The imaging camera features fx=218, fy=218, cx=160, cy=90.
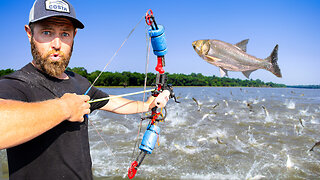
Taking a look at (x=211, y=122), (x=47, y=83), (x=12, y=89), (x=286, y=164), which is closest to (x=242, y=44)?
(x=47, y=83)

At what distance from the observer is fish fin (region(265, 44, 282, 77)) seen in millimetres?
2262

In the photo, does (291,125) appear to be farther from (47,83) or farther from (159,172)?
(47,83)

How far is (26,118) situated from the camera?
1.25 m

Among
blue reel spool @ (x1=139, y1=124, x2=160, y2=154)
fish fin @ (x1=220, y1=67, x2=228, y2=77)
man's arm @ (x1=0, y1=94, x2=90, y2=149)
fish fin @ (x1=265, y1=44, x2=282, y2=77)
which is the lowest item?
blue reel spool @ (x1=139, y1=124, x2=160, y2=154)

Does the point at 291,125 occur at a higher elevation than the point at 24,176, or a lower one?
lower

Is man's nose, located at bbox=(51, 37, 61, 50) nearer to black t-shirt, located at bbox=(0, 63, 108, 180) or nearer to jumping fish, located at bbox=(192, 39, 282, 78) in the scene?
black t-shirt, located at bbox=(0, 63, 108, 180)

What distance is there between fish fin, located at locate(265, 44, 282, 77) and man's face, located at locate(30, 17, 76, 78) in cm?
212

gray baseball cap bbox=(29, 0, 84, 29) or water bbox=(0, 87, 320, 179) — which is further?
water bbox=(0, 87, 320, 179)

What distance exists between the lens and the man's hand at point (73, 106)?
4.94 ft

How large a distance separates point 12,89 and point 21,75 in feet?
0.79

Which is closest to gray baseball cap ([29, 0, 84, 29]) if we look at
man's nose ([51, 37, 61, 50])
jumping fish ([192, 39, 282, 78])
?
man's nose ([51, 37, 61, 50])

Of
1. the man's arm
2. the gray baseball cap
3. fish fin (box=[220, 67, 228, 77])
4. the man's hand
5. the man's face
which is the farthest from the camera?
fish fin (box=[220, 67, 228, 77])

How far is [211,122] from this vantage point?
14.1 m

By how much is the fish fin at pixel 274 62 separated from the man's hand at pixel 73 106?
1880 mm
